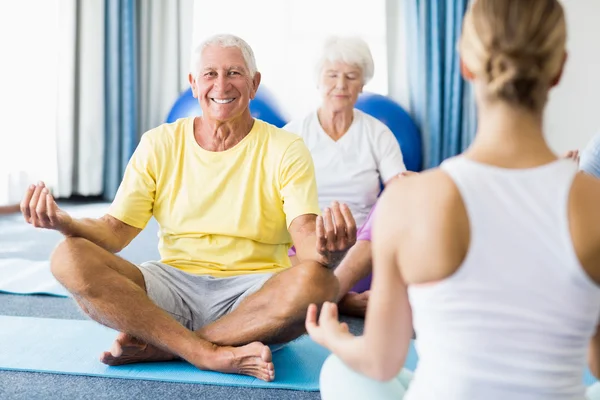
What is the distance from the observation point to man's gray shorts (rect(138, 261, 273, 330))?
2152 millimetres

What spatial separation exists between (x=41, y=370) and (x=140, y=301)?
0.33 m

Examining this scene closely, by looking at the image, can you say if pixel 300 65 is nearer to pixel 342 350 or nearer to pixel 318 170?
pixel 318 170

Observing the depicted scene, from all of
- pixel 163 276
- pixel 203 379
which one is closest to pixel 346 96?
pixel 163 276

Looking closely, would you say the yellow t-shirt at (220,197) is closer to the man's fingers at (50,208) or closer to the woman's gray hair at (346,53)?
the man's fingers at (50,208)

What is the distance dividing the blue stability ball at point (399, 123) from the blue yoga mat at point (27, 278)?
2.28m

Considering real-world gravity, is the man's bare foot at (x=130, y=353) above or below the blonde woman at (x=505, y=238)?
below

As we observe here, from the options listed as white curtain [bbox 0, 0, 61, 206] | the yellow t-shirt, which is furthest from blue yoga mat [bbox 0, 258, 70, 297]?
white curtain [bbox 0, 0, 61, 206]

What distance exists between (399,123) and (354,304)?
245cm

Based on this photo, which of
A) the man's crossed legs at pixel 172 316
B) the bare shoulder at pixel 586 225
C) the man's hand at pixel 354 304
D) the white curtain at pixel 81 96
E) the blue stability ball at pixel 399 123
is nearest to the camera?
the bare shoulder at pixel 586 225

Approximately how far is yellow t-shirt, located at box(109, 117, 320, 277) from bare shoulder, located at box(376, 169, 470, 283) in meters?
1.23

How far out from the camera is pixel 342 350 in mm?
1081

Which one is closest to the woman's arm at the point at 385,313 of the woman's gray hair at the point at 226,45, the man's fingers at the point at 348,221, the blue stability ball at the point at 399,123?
the man's fingers at the point at 348,221

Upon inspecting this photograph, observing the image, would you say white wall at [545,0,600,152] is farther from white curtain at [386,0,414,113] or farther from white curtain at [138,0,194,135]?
white curtain at [138,0,194,135]

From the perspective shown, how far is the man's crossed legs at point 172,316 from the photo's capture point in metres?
1.98
